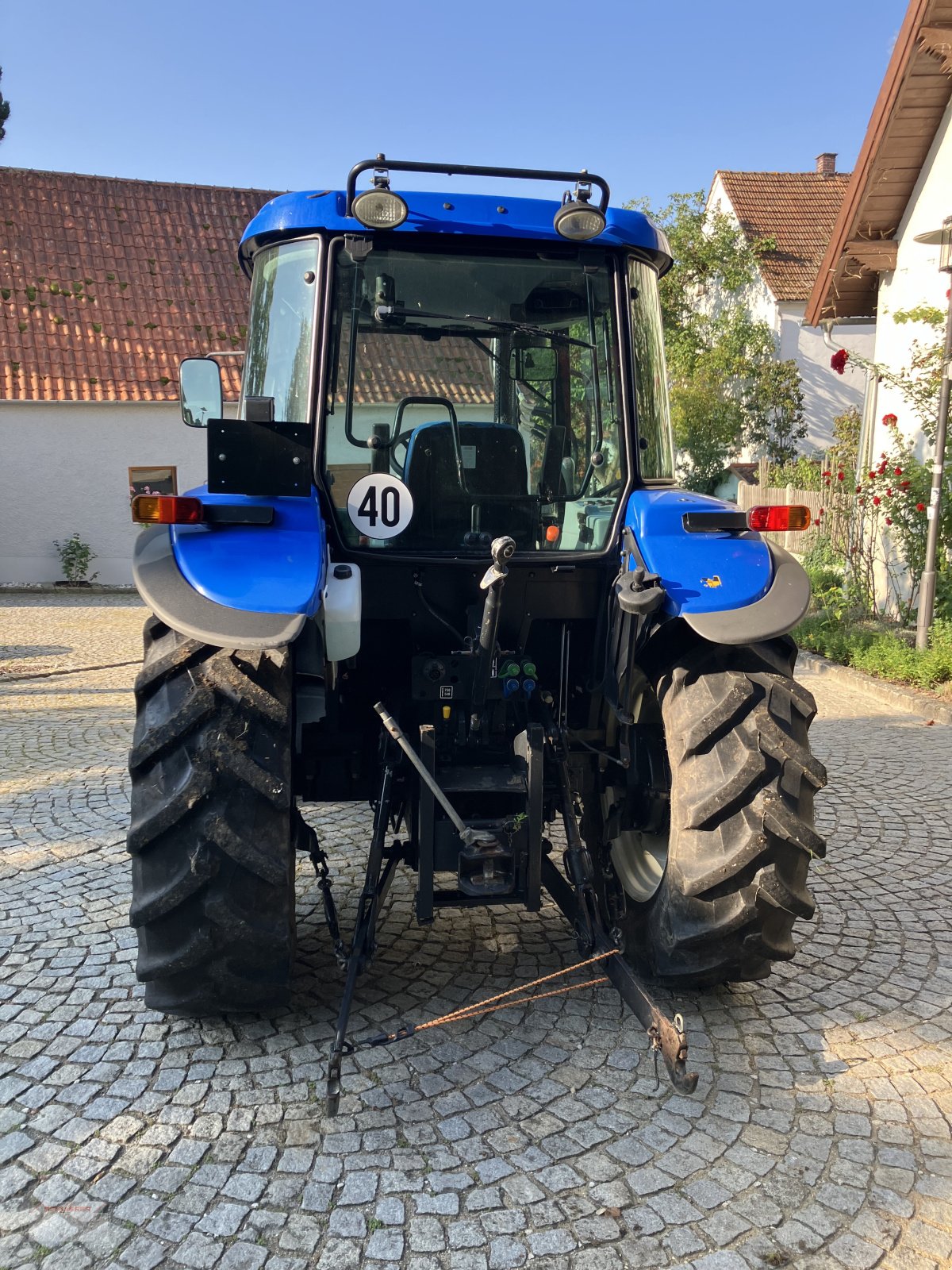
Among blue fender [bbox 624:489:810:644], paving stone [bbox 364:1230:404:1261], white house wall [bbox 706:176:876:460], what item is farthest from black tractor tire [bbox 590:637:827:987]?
white house wall [bbox 706:176:876:460]

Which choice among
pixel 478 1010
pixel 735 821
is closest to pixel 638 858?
pixel 735 821

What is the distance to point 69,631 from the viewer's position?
448 inches

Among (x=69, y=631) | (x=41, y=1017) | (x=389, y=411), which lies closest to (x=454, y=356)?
(x=389, y=411)

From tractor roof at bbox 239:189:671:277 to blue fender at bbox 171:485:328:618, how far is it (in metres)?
0.83

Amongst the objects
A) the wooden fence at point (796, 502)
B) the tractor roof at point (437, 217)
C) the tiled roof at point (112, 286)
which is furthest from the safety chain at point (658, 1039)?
the tiled roof at point (112, 286)

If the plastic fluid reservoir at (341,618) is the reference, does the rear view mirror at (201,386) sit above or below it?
above

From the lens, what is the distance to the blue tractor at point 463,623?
2533mm

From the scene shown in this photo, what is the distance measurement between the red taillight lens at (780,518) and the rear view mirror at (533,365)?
2.59ft

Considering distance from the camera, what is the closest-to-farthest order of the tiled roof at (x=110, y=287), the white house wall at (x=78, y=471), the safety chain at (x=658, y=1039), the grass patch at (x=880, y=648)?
the safety chain at (x=658, y=1039) < the grass patch at (x=880, y=648) < the white house wall at (x=78, y=471) < the tiled roof at (x=110, y=287)

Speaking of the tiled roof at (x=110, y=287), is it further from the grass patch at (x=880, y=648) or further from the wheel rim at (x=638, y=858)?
the wheel rim at (x=638, y=858)

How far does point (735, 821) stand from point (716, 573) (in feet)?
2.33

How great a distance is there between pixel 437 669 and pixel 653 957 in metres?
1.07

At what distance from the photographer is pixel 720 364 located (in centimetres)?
1975

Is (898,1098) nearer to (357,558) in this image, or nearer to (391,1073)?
(391,1073)
